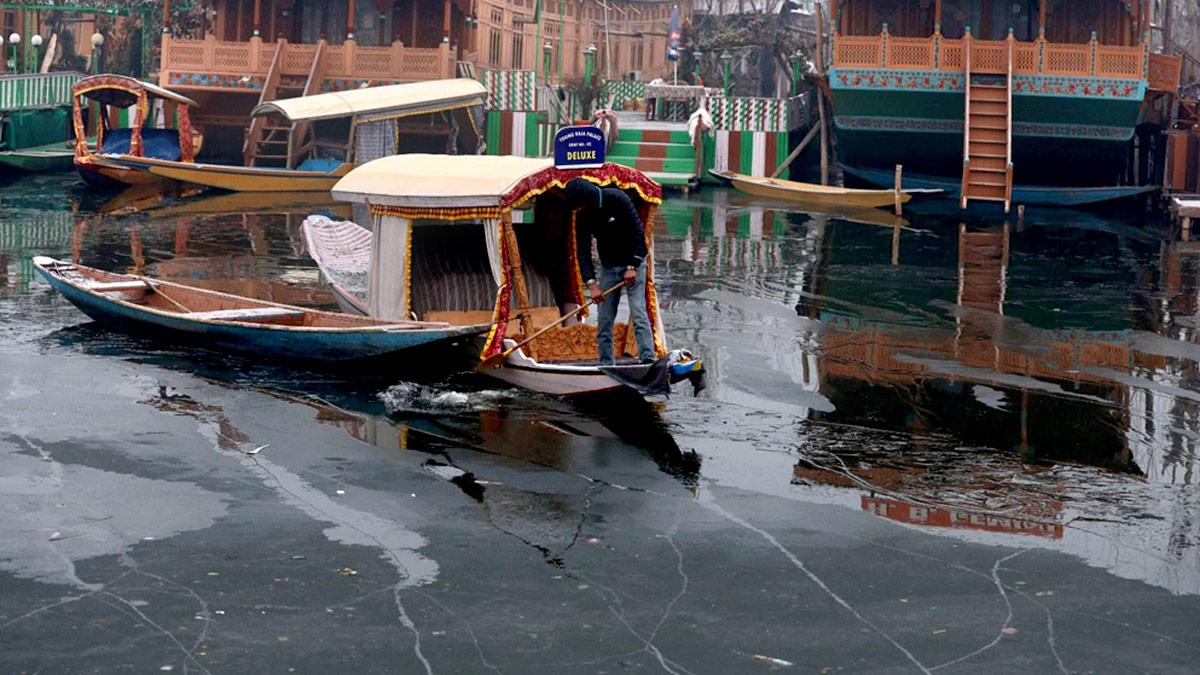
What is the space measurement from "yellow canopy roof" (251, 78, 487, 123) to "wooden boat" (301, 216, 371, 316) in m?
12.5

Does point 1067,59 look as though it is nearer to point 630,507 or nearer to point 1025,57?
point 1025,57

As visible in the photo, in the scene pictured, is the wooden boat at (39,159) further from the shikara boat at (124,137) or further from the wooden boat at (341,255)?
the wooden boat at (341,255)

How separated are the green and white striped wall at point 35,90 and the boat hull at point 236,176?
19.4 feet

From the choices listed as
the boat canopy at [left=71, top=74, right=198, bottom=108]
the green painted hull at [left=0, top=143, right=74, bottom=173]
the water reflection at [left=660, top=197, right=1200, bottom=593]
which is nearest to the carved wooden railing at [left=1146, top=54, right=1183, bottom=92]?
the water reflection at [left=660, top=197, right=1200, bottom=593]

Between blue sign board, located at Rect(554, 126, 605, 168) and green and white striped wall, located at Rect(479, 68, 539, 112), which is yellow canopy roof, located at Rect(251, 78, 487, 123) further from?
blue sign board, located at Rect(554, 126, 605, 168)

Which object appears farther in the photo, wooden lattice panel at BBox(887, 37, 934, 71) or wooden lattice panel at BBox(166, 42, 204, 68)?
wooden lattice panel at BBox(166, 42, 204, 68)

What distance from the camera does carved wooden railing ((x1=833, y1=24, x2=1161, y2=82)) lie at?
95.3ft

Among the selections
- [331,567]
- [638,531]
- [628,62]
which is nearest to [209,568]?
[331,567]

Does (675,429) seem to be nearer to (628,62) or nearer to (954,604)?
(954,604)

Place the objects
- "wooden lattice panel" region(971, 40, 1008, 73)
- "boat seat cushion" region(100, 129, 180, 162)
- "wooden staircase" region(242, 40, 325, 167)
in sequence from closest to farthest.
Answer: "wooden lattice panel" region(971, 40, 1008, 73)
"boat seat cushion" region(100, 129, 180, 162)
"wooden staircase" region(242, 40, 325, 167)

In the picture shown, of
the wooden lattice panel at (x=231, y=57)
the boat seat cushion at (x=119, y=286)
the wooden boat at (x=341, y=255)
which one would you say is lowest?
the boat seat cushion at (x=119, y=286)

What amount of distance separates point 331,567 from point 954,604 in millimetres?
3091

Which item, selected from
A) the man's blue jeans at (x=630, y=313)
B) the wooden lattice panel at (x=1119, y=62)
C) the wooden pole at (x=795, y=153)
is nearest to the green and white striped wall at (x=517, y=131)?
the wooden pole at (x=795, y=153)

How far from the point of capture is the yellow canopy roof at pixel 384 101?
98.2ft
